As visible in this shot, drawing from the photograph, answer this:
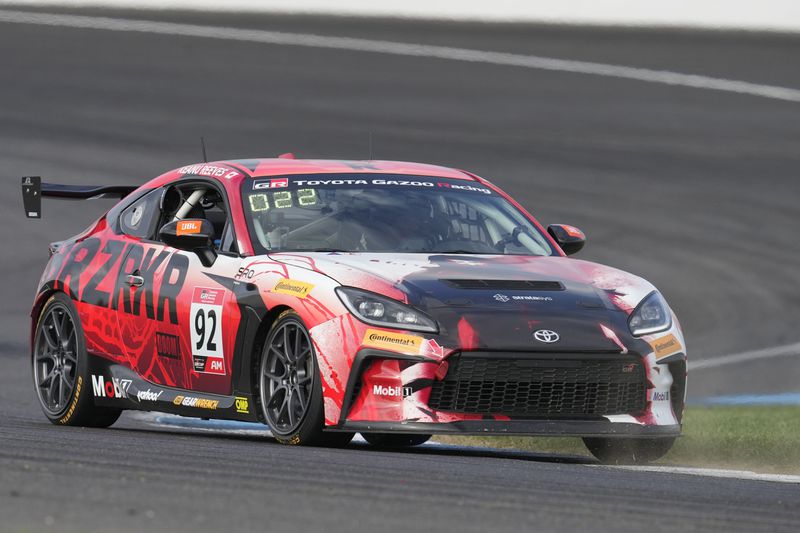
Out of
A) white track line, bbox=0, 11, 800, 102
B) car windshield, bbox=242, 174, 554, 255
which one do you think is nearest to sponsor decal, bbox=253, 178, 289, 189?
car windshield, bbox=242, 174, 554, 255

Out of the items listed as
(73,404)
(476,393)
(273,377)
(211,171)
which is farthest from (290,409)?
(73,404)

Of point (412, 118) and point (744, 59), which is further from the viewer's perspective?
point (744, 59)

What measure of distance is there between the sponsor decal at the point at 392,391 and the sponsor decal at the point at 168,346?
145 cm

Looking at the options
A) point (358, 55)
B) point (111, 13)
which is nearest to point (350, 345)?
point (358, 55)

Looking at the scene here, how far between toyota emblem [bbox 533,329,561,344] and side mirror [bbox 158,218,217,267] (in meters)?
1.82

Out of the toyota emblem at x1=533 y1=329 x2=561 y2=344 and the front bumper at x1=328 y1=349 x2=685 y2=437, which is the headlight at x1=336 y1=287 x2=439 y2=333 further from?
the toyota emblem at x1=533 y1=329 x2=561 y2=344

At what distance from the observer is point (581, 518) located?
19.5 ft

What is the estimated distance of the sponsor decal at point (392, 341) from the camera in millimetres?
8352

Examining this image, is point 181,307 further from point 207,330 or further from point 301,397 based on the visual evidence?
point 301,397

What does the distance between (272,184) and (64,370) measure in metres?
1.75

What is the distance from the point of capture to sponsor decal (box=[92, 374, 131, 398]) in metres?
10.0

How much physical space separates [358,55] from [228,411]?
696 inches

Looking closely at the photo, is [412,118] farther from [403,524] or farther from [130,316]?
[403,524]

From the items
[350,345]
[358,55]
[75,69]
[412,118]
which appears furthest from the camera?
[358,55]
